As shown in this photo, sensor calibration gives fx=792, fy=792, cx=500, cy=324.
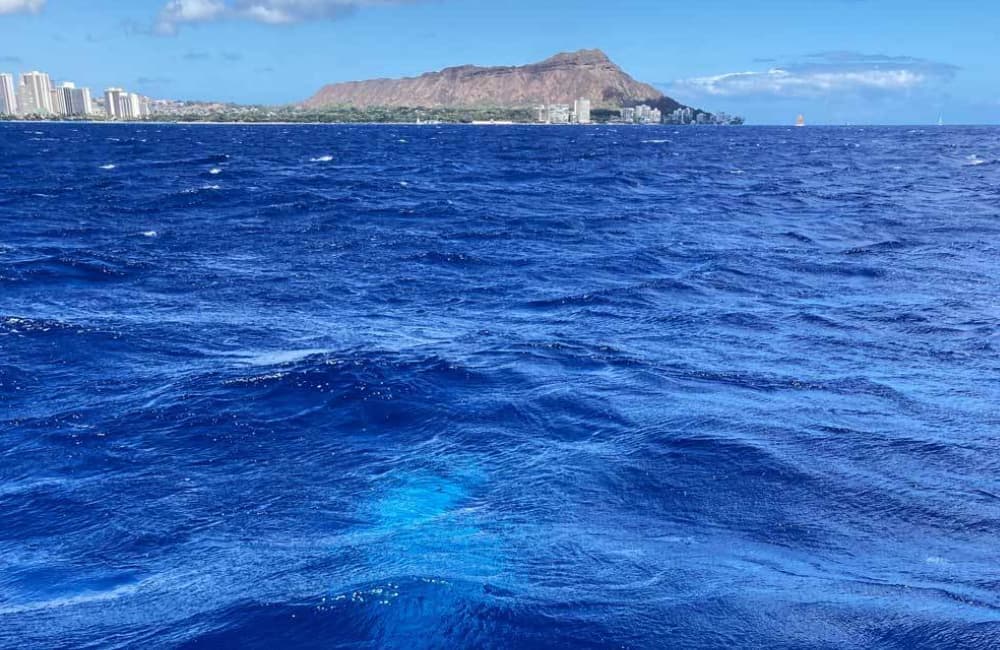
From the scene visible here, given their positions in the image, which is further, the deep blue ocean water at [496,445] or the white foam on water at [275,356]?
the white foam on water at [275,356]

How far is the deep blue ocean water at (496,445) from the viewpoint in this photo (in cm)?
989

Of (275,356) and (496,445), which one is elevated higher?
(275,356)

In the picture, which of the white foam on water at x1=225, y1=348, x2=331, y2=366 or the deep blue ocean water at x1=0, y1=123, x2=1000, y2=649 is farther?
the white foam on water at x1=225, y1=348, x2=331, y2=366

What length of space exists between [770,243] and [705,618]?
32.1 meters

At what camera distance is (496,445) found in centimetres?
1555

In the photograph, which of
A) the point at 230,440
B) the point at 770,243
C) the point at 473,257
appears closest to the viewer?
the point at 230,440

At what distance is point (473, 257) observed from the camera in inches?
1362

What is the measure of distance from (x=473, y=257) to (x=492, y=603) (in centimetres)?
2553

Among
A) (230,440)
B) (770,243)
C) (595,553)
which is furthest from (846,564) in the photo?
(770,243)

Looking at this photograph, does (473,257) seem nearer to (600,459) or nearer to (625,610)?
(600,459)

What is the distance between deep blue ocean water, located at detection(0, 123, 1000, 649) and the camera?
32.4 feet

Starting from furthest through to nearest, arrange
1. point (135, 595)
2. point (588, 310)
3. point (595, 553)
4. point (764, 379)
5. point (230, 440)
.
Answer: point (588, 310) < point (764, 379) < point (230, 440) < point (595, 553) < point (135, 595)

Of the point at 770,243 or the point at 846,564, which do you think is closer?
the point at 846,564

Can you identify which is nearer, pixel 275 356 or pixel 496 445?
pixel 496 445
